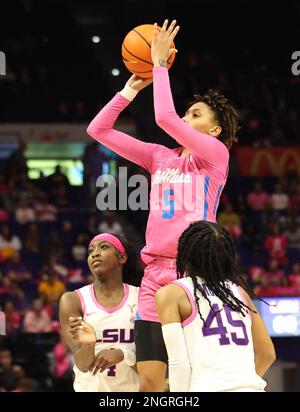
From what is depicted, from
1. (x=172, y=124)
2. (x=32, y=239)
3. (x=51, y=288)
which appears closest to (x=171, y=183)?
(x=172, y=124)

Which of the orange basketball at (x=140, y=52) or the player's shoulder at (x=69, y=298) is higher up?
the orange basketball at (x=140, y=52)

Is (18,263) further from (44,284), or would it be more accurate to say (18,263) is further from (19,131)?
(19,131)

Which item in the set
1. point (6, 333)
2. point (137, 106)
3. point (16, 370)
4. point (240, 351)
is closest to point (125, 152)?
point (240, 351)

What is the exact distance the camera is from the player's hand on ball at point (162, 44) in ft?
15.9

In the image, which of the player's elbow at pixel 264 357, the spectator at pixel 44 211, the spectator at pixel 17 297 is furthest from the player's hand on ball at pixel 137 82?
the spectator at pixel 44 211

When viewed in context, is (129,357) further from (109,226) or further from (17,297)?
(109,226)

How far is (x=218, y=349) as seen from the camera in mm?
3928

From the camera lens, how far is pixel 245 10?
23.3 meters

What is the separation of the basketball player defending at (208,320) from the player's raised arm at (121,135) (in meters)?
1.09

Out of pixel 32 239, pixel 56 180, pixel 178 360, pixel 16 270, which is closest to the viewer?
pixel 178 360

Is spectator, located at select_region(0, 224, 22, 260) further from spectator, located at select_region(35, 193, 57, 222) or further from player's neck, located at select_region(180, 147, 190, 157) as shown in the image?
player's neck, located at select_region(180, 147, 190, 157)

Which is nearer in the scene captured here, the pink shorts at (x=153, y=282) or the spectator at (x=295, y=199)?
the pink shorts at (x=153, y=282)

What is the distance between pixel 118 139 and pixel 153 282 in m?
0.87

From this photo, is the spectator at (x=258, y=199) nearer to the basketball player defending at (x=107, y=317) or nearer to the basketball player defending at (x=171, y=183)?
the basketball player defending at (x=107, y=317)
